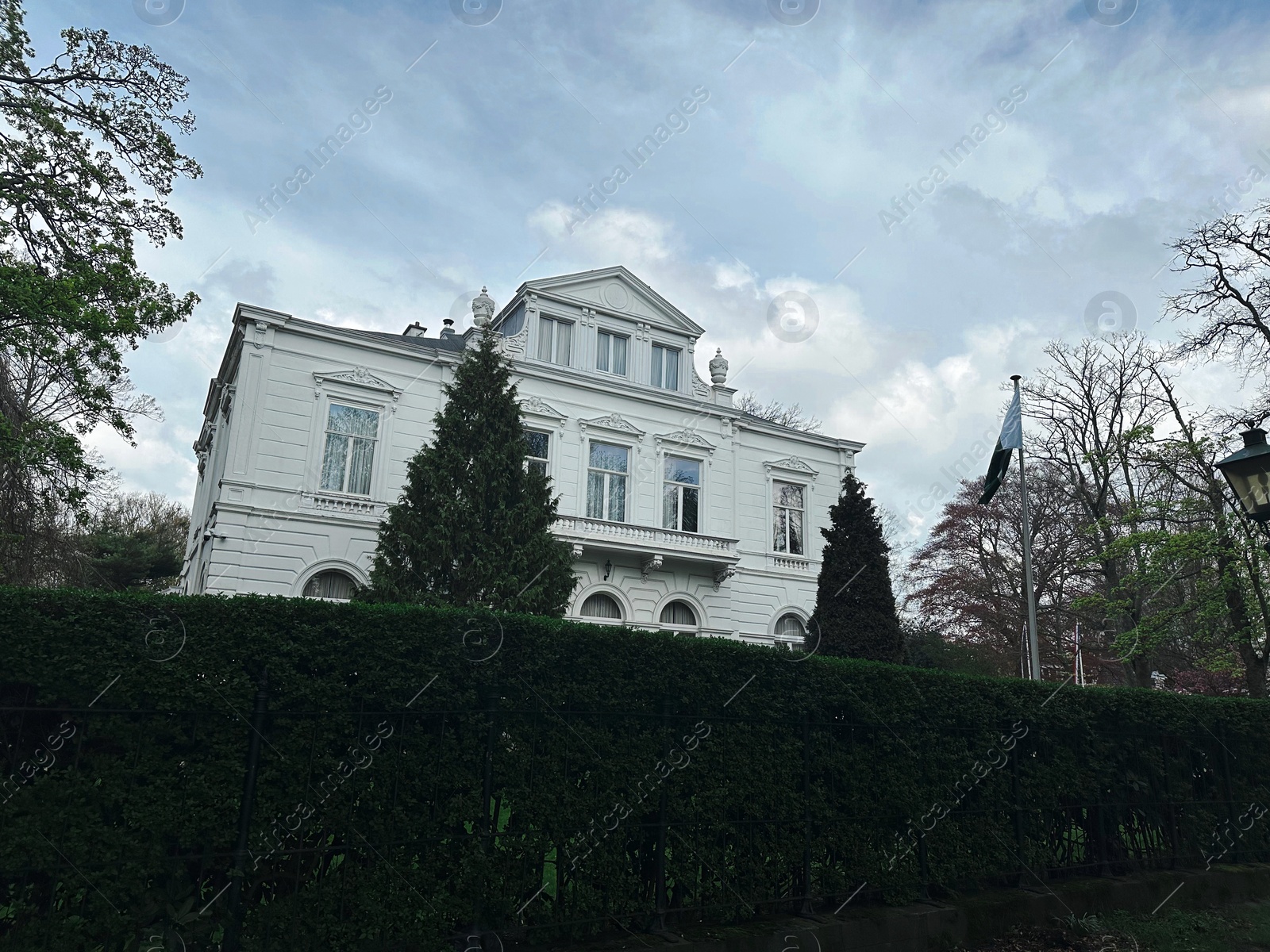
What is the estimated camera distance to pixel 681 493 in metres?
26.4

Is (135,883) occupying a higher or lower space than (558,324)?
lower

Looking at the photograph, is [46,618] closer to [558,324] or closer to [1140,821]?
[1140,821]

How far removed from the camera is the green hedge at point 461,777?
465 centimetres

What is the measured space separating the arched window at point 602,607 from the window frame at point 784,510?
20.6 feet

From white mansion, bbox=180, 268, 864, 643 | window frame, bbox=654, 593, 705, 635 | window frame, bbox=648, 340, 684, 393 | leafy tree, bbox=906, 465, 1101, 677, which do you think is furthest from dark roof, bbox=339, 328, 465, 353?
leafy tree, bbox=906, 465, 1101, 677

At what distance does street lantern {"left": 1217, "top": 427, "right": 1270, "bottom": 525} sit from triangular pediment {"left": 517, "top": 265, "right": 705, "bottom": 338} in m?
20.5

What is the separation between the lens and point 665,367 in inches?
1075

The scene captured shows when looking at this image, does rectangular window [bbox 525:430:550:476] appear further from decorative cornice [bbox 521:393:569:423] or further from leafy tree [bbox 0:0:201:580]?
leafy tree [bbox 0:0:201:580]

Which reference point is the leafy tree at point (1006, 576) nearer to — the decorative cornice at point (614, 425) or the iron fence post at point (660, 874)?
the decorative cornice at point (614, 425)

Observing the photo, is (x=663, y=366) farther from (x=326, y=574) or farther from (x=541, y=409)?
(x=326, y=574)

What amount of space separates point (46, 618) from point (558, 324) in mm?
21739

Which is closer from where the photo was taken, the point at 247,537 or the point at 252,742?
the point at 252,742

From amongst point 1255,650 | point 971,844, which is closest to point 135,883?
point 971,844

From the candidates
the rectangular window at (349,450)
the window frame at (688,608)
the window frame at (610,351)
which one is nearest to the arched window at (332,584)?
the rectangular window at (349,450)
